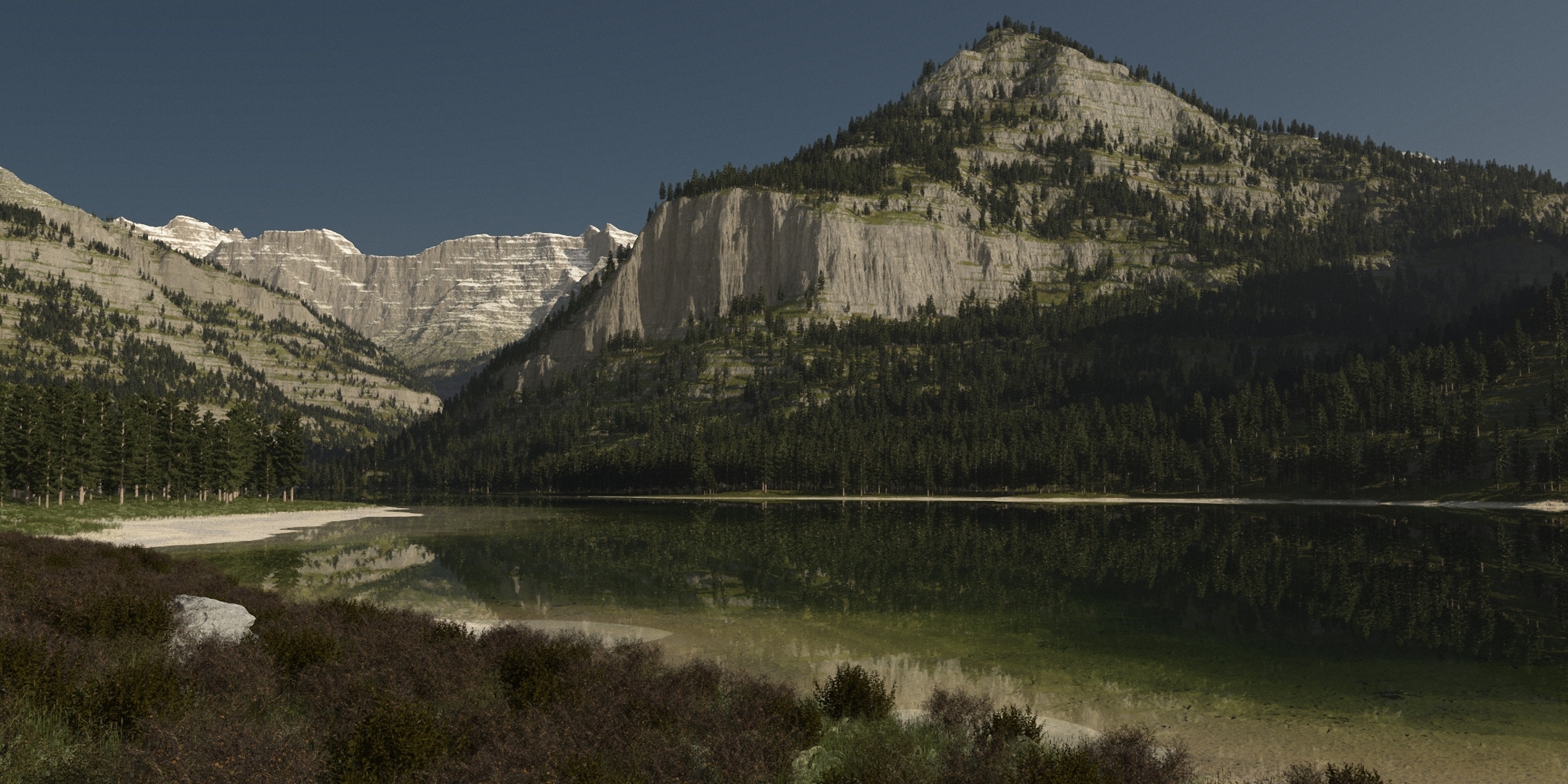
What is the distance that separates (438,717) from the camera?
1441cm

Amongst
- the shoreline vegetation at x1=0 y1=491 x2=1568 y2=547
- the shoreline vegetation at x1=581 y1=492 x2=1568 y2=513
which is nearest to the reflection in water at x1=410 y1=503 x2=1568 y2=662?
the shoreline vegetation at x1=0 y1=491 x2=1568 y2=547

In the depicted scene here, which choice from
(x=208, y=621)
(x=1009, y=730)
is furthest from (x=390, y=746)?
(x=208, y=621)

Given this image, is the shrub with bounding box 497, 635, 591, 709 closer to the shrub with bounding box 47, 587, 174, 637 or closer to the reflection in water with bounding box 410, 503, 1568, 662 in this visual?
the shrub with bounding box 47, 587, 174, 637

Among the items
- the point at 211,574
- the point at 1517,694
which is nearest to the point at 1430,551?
the point at 1517,694

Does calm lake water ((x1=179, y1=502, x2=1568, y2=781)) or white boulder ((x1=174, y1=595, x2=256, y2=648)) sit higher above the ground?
white boulder ((x1=174, y1=595, x2=256, y2=648))

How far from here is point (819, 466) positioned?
641 feet

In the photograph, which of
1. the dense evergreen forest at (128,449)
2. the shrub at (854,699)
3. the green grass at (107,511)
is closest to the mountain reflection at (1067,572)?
the shrub at (854,699)

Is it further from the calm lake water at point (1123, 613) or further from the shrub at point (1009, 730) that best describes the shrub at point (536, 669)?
the calm lake water at point (1123, 613)

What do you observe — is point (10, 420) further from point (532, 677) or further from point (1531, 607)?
point (1531, 607)

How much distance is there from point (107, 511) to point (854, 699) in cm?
10821

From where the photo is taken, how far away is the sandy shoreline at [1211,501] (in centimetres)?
12700

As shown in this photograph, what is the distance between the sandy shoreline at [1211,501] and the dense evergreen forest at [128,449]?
267 feet

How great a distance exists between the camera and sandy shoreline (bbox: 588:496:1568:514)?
127m

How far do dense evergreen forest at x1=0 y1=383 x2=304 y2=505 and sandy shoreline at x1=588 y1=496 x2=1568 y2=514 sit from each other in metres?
81.5
